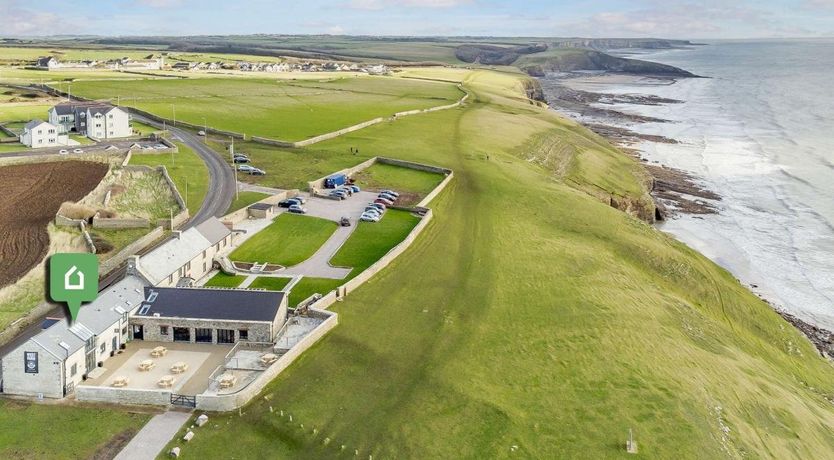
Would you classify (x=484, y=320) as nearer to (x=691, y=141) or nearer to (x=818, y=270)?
(x=818, y=270)

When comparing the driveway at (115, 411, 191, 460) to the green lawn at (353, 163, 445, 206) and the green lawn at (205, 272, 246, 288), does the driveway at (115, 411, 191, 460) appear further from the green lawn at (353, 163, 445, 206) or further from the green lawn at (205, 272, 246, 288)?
the green lawn at (353, 163, 445, 206)

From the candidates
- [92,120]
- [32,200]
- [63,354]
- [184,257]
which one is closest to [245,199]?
[184,257]

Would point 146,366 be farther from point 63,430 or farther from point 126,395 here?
point 63,430

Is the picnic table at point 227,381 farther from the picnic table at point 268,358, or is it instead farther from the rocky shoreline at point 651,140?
the rocky shoreline at point 651,140

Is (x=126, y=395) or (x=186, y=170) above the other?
(x=186, y=170)

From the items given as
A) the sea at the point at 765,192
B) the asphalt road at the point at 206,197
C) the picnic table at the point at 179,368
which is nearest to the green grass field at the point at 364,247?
the picnic table at the point at 179,368

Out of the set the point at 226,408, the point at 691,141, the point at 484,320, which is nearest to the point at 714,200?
the point at 691,141

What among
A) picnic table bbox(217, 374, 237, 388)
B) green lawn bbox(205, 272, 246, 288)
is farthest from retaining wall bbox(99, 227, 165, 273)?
picnic table bbox(217, 374, 237, 388)
